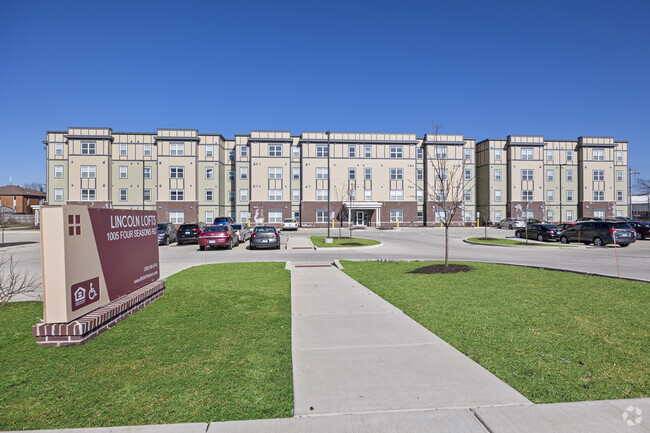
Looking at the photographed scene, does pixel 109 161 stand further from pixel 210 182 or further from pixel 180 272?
pixel 180 272

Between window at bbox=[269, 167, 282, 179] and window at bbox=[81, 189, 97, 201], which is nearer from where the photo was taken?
window at bbox=[81, 189, 97, 201]

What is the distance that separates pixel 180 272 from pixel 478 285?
9.60 m

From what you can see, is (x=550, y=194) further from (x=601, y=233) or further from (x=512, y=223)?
(x=601, y=233)

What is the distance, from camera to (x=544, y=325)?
609 cm

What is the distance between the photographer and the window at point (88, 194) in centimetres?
5219

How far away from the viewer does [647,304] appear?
7.51 meters

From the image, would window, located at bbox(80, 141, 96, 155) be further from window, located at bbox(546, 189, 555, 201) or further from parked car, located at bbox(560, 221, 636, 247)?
window, located at bbox(546, 189, 555, 201)

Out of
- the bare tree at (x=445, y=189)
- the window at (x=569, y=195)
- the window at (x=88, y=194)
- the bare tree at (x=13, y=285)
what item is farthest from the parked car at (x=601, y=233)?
the window at (x=88, y=194)

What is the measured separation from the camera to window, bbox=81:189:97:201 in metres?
52.2

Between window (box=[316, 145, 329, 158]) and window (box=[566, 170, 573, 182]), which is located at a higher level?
window (box=[316, 145, 329, 158])

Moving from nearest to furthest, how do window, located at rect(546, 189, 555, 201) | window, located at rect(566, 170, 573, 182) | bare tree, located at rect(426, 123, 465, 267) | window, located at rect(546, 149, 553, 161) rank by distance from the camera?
bare tree, located at rect(426, 123, 465, 267) < window, located at rect(546, 189, 555, 201) < window, located at rect(546, 149, 553, 161) < window, located at rect(566, 170, 573, 182)

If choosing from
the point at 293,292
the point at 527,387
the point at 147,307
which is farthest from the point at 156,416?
the point at 293,292

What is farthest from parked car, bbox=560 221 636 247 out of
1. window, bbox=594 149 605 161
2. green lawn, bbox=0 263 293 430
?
window, bbox=594 149 605 161

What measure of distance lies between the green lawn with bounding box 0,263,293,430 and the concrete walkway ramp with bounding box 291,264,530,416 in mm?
270
